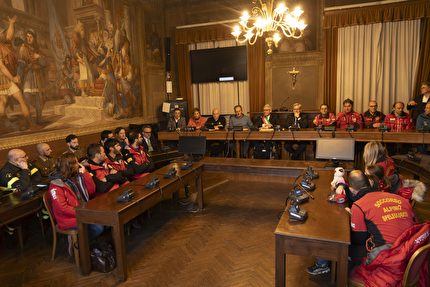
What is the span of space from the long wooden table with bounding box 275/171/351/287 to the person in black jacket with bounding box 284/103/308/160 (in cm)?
392

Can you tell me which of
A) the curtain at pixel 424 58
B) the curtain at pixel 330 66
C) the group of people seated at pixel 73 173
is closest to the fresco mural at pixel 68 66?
the group of people seated at pixel 73 173

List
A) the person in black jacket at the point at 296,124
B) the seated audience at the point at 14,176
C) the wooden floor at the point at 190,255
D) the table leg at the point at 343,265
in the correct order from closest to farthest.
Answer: the table leg at the point at 343,265
the wooden floor at the point at 190,255
the seated audience at the point at 14,176
the person in black jacket at the point at 296,124

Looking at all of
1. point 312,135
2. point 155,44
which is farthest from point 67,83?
point 312,135

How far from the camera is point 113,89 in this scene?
6.78 meters

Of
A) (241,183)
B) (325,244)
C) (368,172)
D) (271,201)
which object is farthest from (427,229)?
(241,183)

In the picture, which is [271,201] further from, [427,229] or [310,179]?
[427,229]

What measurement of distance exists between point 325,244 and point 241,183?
12.2 feet

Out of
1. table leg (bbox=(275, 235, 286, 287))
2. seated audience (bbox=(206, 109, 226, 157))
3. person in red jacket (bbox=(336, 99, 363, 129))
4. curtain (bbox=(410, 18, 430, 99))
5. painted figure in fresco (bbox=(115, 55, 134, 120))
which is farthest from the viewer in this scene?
painted figure in fresco (bbox=(115, 55, 134, 120))

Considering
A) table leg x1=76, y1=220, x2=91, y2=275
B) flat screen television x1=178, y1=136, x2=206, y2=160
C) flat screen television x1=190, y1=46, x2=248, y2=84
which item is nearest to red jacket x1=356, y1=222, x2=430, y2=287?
table leg x1=76, y1=220, x2=91, y2=275

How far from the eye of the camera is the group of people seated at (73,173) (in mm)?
3023

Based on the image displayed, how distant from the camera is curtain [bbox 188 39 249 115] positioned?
8.90m

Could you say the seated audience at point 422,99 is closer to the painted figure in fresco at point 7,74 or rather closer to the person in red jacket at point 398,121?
the person in red jacket at point 398,121

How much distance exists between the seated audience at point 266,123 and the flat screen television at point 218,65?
1941 mm

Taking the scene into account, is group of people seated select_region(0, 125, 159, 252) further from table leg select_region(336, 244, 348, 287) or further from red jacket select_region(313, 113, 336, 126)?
red jacket select_region(313, 113, 336, 126)
